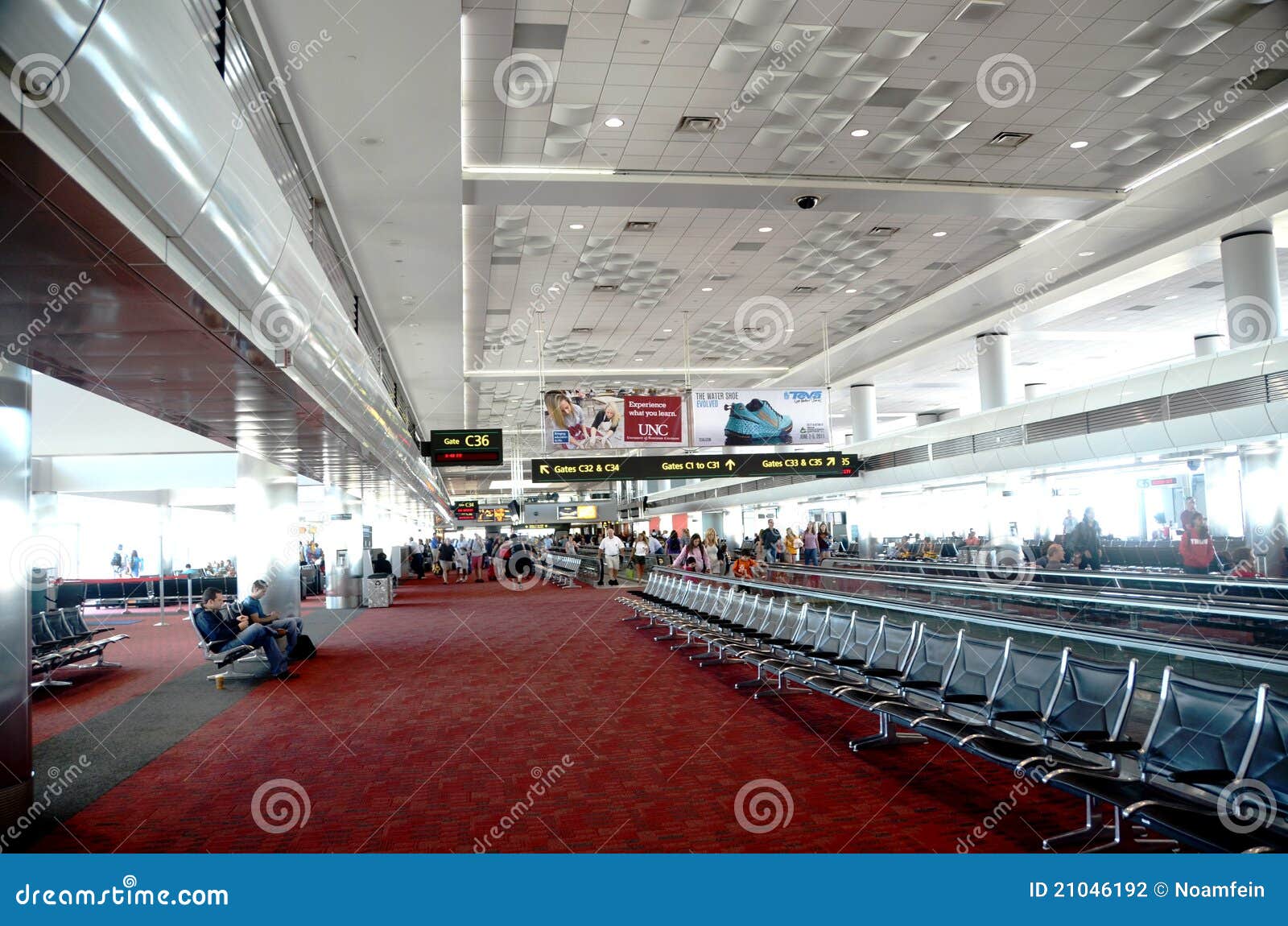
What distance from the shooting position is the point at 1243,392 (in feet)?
35.8

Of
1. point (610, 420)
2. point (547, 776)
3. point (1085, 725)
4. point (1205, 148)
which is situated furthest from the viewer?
point (610, 420)

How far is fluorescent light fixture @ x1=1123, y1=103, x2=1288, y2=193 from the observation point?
9.20 metres

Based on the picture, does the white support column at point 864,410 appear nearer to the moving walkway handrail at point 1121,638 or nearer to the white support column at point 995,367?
the white support column at point 995,367

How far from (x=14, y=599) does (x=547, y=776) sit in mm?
3568

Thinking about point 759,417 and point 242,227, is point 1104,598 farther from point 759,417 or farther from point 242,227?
point 759,417

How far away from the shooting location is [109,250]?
3.31m

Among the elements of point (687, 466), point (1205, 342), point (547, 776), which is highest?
point (1205, 342)

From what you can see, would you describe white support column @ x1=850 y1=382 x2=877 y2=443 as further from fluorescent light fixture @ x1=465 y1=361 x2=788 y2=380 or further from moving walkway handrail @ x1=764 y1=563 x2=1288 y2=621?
moving walkway handrail @ x1=764 y1=563 x2=1288 y2=621

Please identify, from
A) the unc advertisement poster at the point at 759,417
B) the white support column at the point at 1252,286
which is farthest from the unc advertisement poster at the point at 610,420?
the white support column at the point at 1252,286

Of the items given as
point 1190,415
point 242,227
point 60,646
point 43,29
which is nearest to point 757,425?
point 1190,415

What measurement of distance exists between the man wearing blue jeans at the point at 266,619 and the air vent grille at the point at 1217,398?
12.9 m

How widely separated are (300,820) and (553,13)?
632cm

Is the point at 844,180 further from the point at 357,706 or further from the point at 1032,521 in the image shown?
the point at 1032,521

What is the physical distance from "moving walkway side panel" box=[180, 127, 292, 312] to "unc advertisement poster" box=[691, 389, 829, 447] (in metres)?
11.8
